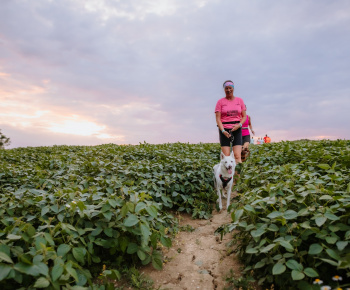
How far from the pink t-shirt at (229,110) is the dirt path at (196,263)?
12.5 feet

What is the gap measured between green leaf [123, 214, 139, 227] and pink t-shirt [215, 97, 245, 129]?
211 inches

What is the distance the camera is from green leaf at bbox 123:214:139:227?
335 cm

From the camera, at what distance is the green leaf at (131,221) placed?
132 inches

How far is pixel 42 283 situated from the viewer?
241 cm

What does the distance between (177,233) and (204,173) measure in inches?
104

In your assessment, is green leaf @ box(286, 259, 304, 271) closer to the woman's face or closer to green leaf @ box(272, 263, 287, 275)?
green leaf @ box(272, 263, 287, 275)

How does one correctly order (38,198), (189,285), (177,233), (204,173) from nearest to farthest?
(189,285) → (38,198) → (177,233) → (204,173)

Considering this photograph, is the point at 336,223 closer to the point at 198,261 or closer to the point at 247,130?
the point at 198,261

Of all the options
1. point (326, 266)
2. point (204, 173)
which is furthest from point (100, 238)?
point (204, 173)

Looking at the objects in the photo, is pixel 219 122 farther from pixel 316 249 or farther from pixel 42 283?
pixel 42 283

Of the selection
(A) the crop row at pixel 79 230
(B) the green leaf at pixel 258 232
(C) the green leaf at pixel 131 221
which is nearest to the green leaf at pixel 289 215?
(B) the green leaf at pixel 258 232

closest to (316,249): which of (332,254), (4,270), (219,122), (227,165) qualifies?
(332,254)

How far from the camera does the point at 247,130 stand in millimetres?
10180

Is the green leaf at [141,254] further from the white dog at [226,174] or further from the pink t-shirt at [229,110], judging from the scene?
the pink t-shirt at [229,110]
